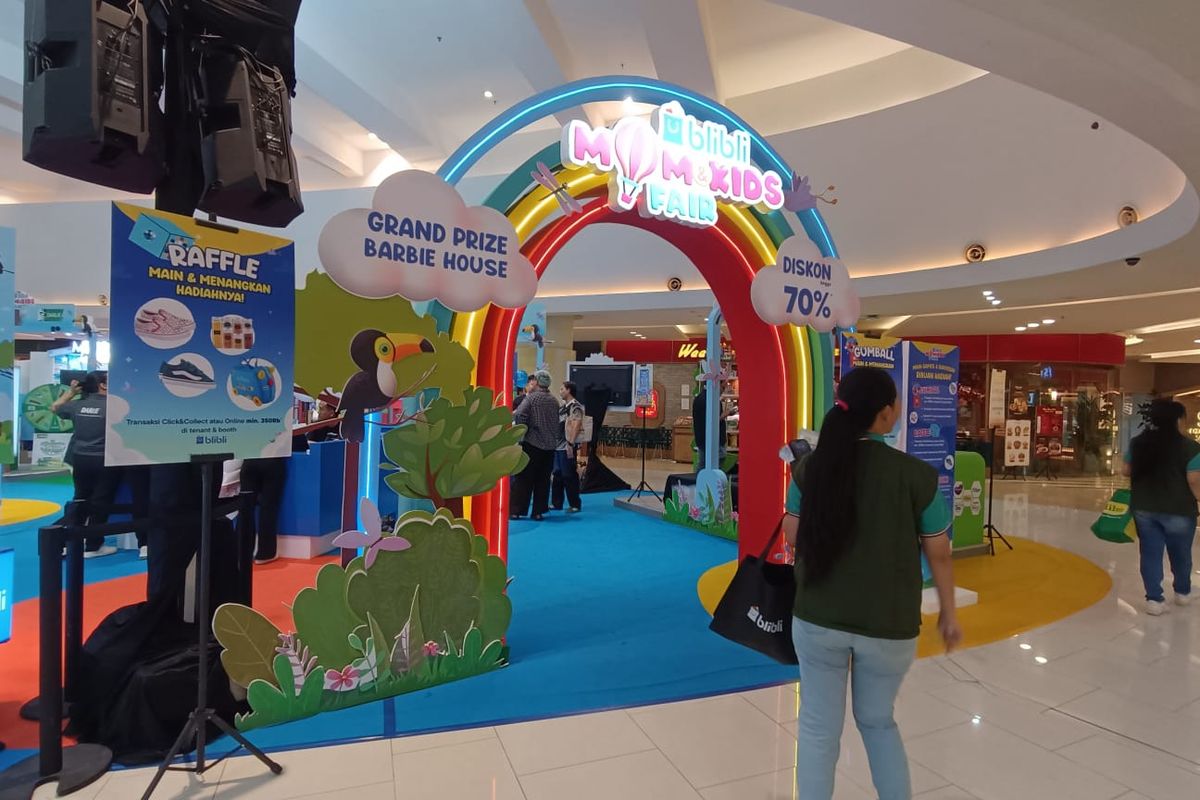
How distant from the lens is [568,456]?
799 centimetres

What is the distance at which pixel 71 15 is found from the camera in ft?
6.26

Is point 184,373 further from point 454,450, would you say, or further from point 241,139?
point 454,450

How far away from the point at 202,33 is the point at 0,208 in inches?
549

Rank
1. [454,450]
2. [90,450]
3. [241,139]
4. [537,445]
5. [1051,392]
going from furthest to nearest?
[1051,392] → [537,445] → [90,450] → [454,450] → [241,139]

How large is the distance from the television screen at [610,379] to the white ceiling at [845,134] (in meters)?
1.91

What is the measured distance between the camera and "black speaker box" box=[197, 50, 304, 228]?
2252 mm

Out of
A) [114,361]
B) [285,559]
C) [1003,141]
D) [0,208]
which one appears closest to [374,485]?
[114,361]

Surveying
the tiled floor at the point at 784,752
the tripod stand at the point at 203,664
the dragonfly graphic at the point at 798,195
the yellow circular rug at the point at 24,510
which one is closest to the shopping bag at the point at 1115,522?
the tiled floor at the point at 784,752

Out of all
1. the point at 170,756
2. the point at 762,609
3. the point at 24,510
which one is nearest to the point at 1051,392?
the point at 762,609

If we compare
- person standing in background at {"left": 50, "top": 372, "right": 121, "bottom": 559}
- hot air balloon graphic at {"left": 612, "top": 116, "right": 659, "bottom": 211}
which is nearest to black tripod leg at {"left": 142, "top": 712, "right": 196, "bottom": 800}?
hot air balloon graphic at {"left": 612, "top": 116, "right": 659, "bottom": 211}

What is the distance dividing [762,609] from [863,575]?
2.17ft

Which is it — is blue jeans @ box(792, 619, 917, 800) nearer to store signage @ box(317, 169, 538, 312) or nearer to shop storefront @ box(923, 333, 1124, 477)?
store signage @ box(317, 169, 538, 312)

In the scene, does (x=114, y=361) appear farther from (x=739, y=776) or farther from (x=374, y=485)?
(x=739, y=776)

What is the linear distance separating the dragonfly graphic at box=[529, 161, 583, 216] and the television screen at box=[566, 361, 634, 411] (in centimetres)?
587
